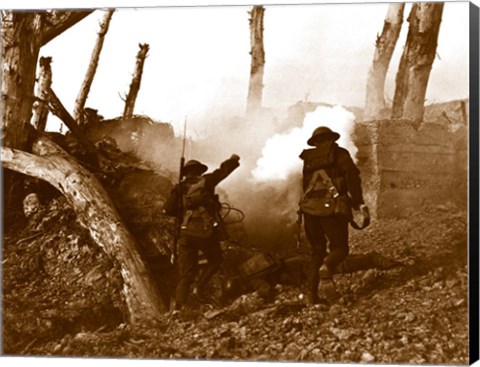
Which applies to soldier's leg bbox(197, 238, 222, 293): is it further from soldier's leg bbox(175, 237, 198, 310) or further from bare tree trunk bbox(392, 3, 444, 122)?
bare tree trunk bbox(392, 3, 444, 122)

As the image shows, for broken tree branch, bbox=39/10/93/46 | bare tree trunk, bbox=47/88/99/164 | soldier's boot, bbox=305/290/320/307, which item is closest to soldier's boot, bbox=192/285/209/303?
soldier's boot, bbox=305/290/320/307

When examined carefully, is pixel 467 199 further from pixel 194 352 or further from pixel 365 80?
pixel 194 352

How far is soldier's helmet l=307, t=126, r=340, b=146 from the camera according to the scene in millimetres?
7672

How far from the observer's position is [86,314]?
803 centimetres

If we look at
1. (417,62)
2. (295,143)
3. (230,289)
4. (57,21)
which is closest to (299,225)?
(295,143)

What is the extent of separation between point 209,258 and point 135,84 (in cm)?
156

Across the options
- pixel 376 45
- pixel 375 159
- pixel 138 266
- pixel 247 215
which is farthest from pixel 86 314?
pixel 376 45

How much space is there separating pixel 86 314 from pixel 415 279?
266 cm

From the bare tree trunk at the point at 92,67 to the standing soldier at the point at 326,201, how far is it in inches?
74.8

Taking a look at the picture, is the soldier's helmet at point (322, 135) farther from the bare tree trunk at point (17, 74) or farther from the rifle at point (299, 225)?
the bare tree trunk at point (17, 74)

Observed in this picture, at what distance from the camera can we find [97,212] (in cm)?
819

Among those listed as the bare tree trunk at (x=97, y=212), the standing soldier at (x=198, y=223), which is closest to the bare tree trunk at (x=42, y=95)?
the bare tree trunk at (x=97, y=212)

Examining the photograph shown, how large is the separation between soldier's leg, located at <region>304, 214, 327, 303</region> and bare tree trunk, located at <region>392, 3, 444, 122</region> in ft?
3.49

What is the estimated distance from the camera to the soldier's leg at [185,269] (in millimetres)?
7871
